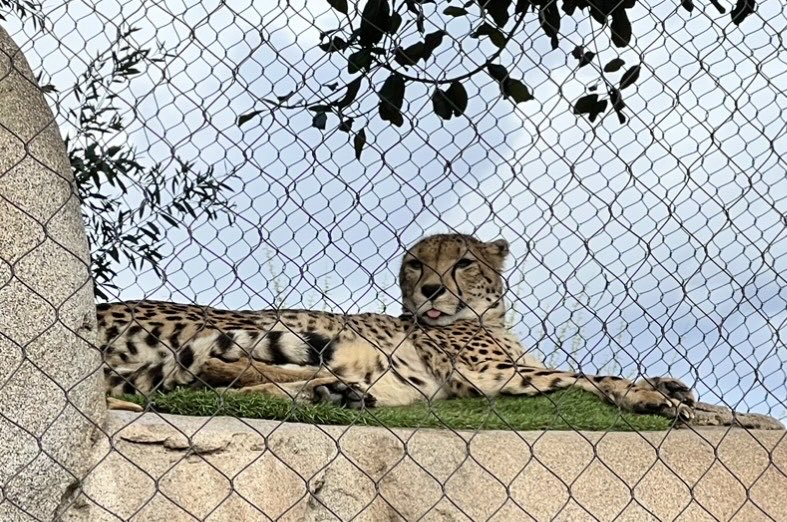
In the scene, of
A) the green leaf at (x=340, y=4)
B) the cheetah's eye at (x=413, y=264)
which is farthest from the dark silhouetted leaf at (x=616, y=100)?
the cheetah's eye at (x=413, y=264)

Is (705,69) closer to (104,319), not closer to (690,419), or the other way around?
(690,419)

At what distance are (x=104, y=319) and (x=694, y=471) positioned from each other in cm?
210

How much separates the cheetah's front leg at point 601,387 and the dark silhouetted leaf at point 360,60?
1.10 m

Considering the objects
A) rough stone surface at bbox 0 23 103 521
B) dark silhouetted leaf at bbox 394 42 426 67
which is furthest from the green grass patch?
dark silhouetted leaf at bbox 394 42 426 67

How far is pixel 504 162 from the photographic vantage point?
9.52ft

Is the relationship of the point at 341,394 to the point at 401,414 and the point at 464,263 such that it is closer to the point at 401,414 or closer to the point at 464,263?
the point at 401,414

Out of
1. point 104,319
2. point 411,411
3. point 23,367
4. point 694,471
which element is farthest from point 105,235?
point 694,471

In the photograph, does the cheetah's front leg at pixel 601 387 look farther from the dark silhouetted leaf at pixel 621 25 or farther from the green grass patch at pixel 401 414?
the dark silhouetted leaf at pixel 621 25

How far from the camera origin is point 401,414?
361 centimetres

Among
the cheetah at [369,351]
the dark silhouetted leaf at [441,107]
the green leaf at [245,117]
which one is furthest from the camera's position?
the cheetah at [369,351]

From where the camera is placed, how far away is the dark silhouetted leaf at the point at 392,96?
3238 millimetres

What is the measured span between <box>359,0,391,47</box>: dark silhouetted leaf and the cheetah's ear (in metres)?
2.16

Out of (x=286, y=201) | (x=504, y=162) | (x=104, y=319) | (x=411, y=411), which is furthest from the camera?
(x=104, y=319)

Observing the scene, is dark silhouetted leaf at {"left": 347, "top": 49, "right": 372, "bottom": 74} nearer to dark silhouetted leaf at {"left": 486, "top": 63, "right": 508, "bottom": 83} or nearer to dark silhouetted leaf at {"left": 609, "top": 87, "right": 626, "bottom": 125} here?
dark silhouetted leaf at {"left": 486, "top": 63, "right": 508, "bottom": 83}
